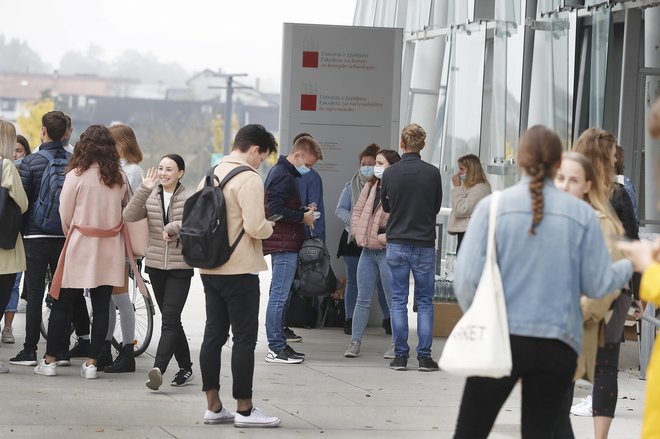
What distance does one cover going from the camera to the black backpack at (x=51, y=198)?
8.93m

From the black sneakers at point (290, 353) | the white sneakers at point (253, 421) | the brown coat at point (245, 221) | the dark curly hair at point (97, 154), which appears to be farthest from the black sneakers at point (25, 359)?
the brown coat at point (245, 221)

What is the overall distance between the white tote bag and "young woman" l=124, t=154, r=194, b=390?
382 cm

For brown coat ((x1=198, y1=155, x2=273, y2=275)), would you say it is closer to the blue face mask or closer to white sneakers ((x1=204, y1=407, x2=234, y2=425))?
white sneakers ((x1=204, y1=407, x2=234, y2=425))

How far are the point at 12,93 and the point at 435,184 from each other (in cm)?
Result: 10729

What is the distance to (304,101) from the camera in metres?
12.3

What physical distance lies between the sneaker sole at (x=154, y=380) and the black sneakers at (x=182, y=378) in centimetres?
43

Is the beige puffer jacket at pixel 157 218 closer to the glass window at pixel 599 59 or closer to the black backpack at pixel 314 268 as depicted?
the black backpack at pixel 314 268

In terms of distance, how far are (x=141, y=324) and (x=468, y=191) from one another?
4.08 m

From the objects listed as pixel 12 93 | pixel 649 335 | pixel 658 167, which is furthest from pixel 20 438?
pixel 12 93

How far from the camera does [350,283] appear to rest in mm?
11922

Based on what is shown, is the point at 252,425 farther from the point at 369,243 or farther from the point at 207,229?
the point at 369,243

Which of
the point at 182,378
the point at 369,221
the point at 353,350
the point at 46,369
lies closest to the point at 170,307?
the point at 182,378

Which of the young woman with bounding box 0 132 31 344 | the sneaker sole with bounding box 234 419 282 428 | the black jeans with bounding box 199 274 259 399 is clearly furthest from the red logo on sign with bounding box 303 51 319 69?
the sneaker sole with bounding box 234 419 282 428

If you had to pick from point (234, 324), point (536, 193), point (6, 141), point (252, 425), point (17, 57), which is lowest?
point (252, 425)
